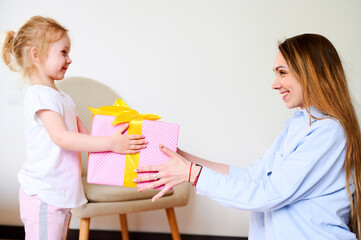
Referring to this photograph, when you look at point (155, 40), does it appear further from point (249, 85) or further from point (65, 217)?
point (65, 217)

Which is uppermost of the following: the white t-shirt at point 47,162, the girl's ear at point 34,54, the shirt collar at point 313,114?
the girl's ear at point 34,54

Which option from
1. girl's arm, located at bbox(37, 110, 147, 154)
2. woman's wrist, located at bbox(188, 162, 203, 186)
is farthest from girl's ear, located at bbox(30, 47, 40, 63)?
woman's wrist, located at bbox(188, 162, 203, 186)

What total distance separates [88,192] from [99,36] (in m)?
0.97

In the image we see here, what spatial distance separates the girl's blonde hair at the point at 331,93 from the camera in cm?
100

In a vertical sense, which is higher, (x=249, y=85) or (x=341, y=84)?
(x=341, y=84)

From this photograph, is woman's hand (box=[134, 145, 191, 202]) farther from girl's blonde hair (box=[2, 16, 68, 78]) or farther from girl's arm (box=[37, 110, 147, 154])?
girl's blonde hair (box=[2, 16, 68, 78])

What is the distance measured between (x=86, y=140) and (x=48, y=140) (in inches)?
7.1

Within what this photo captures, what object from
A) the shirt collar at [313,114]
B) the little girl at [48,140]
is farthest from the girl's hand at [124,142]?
the shirt collar at [313,114]

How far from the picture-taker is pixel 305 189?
37.7 inches

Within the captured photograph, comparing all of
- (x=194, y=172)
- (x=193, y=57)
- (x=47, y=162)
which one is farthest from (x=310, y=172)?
(x=193, y=57)

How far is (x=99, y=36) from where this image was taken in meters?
2.03

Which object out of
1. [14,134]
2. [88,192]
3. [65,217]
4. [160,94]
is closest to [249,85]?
[160,94]

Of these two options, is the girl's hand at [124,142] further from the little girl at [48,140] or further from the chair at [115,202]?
the chair at [115,202]

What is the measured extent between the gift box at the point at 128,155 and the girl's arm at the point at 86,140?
0.02 meters
